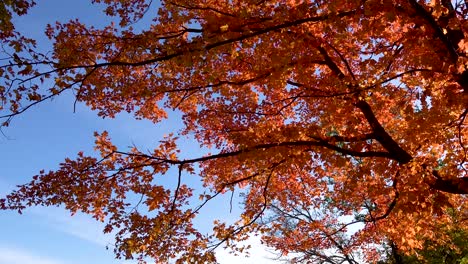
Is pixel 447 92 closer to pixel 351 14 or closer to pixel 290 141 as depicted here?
pixel 351 14

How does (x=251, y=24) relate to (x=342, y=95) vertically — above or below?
above

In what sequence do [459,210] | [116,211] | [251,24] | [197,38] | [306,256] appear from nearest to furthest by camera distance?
[197,38]
[251,24]
[116,211]
[459,210]
[306,256]

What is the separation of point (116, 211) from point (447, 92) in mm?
6692

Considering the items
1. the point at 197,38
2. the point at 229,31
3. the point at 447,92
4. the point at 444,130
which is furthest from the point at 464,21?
the point at 197,38

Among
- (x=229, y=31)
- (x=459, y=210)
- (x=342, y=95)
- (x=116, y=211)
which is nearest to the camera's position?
(x=229, y=31)

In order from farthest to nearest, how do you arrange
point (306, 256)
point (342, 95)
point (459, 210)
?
point (306, 256)
point (459, 210)
point (342, 95)

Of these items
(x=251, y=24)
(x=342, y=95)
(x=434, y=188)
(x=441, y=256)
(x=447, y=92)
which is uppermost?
(x=441, y=256)

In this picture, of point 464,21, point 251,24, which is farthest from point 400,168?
point 251,24

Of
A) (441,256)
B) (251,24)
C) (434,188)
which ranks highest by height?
(441,256)

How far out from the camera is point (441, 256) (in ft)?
66.9

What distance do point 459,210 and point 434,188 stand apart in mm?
12848

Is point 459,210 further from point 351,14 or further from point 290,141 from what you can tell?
point 351,14

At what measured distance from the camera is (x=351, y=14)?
609 cm

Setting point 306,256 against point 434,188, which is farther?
point 306,256
